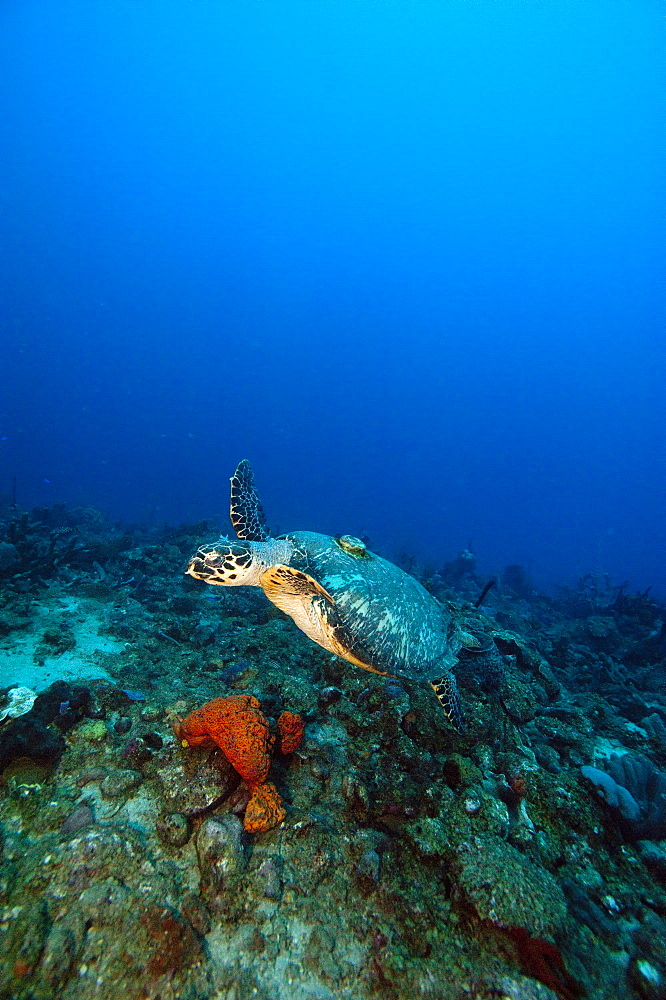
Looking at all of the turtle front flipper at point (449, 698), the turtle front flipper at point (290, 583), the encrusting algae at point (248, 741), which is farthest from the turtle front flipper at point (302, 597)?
the turtle front flipper at point (449, 698)

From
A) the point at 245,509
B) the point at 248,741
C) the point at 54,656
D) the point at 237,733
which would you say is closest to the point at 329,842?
the point at 248,741

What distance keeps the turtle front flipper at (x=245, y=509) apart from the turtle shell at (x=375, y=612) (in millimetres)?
572

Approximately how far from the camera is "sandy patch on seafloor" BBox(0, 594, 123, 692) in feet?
15.7

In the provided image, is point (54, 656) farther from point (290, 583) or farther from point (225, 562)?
point (290, 583)

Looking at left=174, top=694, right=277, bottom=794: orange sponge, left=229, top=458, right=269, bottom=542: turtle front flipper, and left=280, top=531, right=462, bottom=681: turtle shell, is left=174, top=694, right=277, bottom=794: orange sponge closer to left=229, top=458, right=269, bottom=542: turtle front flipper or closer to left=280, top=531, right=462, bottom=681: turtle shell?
left=280, top=531, right=462, bottom=681: turtle shell

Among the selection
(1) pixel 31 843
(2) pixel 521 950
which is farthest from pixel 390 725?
(1) pixel 31 843

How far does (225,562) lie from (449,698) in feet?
9.51

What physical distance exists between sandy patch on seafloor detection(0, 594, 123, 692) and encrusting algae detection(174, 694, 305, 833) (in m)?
2.31

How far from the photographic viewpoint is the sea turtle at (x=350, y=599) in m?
3.94

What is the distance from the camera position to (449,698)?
13.8 feet

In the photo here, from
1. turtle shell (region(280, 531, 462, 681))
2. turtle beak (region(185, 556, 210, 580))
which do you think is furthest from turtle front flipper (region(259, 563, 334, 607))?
turtle beak (region(185, 556, 210, 580))

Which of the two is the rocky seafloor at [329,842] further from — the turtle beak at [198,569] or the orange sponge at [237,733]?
the turtle beak at [198,569]

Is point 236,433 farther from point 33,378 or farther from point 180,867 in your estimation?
point 180,867

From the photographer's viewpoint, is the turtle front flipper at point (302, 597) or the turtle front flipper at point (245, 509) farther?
the turtle front flipper at point (245, 509)
